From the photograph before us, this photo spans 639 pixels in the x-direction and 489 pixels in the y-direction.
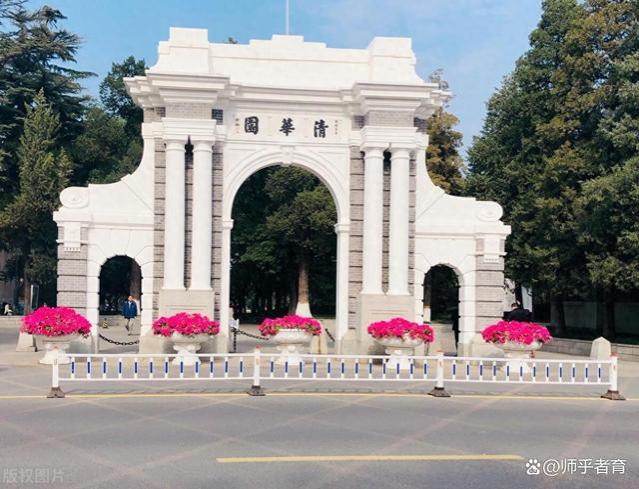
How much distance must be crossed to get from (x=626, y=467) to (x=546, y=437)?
1.50 meters

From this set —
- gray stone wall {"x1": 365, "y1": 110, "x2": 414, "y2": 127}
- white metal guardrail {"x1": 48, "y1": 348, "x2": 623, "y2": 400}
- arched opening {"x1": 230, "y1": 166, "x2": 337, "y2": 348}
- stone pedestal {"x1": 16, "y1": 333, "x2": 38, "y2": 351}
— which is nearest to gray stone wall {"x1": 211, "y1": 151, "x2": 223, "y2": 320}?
white metal guardrail {"x1": 48, "y1": 348, "x2": 623, "y2": 400}

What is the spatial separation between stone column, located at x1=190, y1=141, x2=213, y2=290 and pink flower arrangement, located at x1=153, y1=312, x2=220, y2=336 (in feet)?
4.03

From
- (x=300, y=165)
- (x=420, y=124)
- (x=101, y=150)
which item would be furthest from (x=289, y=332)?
(x=101, y=150)

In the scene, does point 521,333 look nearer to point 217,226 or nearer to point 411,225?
point 411,225

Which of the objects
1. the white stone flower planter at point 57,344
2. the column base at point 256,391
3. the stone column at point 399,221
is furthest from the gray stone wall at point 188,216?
the column base at point 256,391

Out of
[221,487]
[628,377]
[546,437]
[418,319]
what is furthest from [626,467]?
[418,319]

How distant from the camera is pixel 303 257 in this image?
35.7 meters

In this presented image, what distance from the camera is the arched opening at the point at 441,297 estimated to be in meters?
31.1

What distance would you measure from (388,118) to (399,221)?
242 cm

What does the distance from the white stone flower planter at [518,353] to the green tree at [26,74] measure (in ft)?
81.0

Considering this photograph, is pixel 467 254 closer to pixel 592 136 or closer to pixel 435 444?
pixel 592 136

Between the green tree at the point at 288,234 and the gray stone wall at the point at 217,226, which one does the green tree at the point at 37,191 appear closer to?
the green tree at the point at 288,234

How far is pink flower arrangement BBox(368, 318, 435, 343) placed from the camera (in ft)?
51.0

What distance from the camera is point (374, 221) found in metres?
17.3
